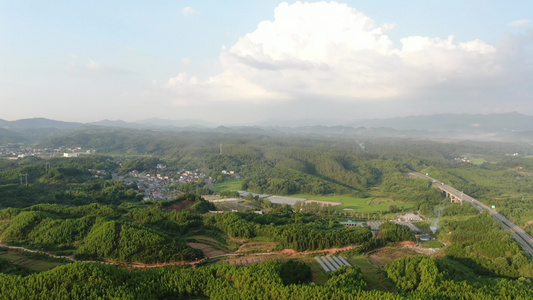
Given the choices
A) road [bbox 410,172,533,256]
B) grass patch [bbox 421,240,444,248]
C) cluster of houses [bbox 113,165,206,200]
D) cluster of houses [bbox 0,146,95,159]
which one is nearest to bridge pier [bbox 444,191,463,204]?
road [bbox 410,172,533,256]

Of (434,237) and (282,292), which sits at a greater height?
(282,292)

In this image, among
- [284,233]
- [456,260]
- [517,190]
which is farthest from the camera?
[517,190]

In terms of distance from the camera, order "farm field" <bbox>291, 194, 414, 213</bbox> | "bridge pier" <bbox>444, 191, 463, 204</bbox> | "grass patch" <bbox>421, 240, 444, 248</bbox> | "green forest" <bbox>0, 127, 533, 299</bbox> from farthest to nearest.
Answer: "bridge pier" <bbox>444, 191, 463, 204</bbox>, "farm field" <bbox>291, 194, 414, 213</bbox>, "grass patch" <bbox>421, 240, 444, 248</bbox>, "green forest" <bbox>0, 127, 533, 299</bbox>

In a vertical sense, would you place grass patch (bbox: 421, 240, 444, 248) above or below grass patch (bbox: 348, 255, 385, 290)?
below

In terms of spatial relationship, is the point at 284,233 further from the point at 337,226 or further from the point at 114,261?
the point at 114,261

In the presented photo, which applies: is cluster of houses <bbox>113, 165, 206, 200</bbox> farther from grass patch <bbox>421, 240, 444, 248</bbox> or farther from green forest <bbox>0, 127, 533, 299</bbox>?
grass patch <bbox>421, 240, 444, 248</bbox>

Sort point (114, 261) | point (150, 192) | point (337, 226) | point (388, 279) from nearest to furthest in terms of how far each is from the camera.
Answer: point (388, 279), point (114, 261), point (337, 226), point (150, 192)

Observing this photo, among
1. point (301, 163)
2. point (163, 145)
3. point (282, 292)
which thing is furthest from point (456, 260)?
point (163, 145)
